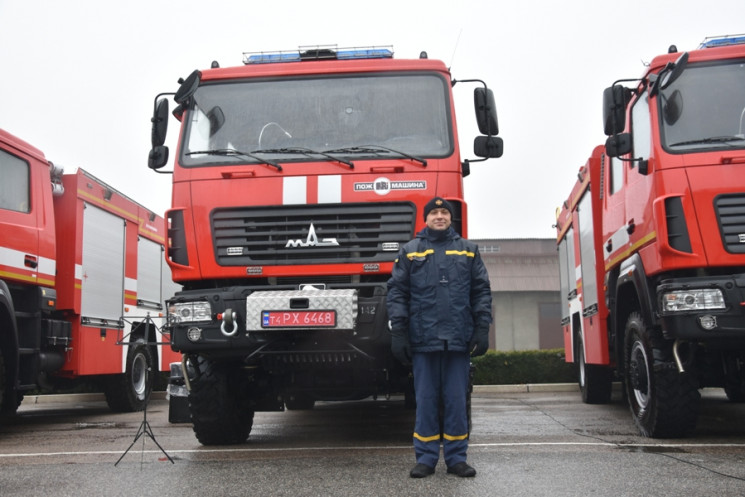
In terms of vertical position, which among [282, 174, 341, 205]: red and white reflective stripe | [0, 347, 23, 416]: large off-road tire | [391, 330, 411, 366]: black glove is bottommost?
[0, 347, 23, 416]: large off-road tire

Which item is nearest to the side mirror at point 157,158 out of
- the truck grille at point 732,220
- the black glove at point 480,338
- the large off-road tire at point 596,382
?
the black glove at point 480,338

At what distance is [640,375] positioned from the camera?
278 inches

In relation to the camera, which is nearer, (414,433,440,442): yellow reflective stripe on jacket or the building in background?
(414,433,440,442): yellow reflective stripe on jacket

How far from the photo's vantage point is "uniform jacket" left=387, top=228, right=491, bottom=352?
537 cm

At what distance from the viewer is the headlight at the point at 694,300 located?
6.04 metres

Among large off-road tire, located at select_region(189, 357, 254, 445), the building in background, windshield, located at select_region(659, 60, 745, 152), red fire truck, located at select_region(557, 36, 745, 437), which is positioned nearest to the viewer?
red fire truck, located at select_region(557, 36, 745, 437)

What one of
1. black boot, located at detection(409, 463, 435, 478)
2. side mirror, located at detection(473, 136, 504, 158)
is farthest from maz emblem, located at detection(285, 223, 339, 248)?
black boot, located at detection(409, 463, 435, 478)

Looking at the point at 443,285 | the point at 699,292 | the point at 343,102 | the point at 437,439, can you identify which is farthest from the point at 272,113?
the point at 699,292

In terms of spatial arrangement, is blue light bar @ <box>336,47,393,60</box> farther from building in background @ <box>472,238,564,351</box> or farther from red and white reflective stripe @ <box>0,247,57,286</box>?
building in background @ <box>472,238,564,351</box>

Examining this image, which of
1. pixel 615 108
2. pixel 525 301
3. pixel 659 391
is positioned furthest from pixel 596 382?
pixel 525 301

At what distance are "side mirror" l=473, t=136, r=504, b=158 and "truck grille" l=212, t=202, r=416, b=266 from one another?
0.95 metres

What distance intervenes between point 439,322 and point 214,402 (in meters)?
2.27

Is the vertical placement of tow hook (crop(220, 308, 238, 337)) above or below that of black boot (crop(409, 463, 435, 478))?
above

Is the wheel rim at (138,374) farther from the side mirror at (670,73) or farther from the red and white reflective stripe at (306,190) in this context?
the side mirror at (670,73)
